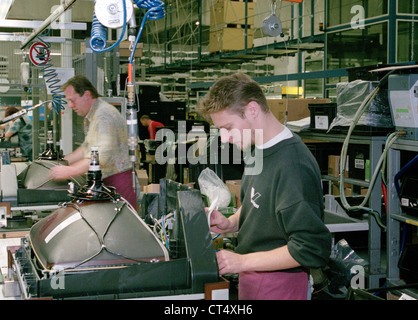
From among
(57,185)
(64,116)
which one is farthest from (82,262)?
(64,116)

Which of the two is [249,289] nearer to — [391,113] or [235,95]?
[235,95]

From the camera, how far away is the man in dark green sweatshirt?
1271mm

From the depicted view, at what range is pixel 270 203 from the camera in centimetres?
140

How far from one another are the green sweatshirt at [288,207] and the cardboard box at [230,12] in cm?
722

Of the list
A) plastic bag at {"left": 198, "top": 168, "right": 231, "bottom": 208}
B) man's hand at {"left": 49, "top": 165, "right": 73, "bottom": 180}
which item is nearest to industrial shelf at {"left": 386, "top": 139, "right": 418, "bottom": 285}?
plastic bag at {"left": 198, "top": 168, "right": 231, "bottom": 208}

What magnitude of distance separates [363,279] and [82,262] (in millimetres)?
2390

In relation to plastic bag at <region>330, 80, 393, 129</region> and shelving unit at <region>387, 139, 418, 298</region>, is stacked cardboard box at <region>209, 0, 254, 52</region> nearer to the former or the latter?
plastic bag at <region>330, 80, 393, 129</region>

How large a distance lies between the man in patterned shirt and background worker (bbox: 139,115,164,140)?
14.1ft

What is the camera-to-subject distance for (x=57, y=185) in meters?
2.58

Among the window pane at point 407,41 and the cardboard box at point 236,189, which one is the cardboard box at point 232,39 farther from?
the cardboard box at point 236,189

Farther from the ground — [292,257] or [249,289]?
[292,257]

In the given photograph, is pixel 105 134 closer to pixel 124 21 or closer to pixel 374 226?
pixel 124 21

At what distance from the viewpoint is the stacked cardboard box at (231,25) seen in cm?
848

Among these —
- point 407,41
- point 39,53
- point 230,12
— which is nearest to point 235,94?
point 39,53
